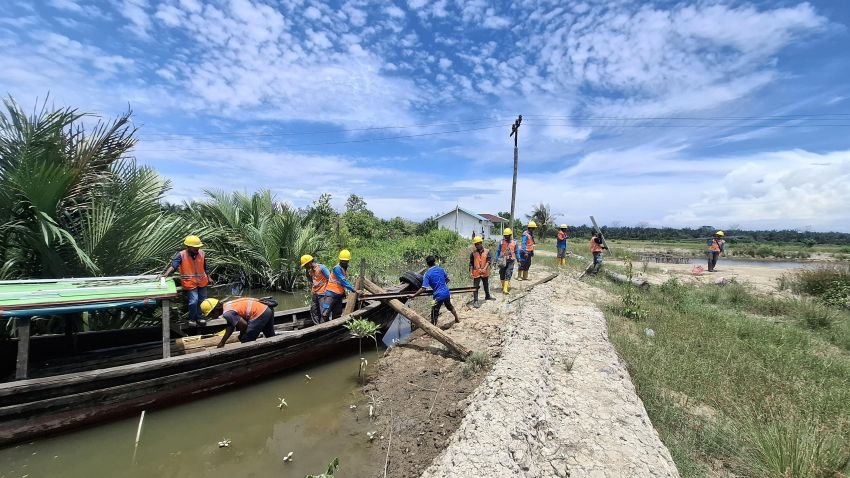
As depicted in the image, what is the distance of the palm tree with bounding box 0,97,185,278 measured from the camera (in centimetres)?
522

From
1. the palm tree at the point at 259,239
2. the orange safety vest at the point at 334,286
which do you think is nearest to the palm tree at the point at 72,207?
the orange safety vest at the point at 334,286

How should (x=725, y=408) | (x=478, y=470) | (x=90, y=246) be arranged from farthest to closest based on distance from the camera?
(x=90, y=246) < (x=725, y=408) < (x=478, y=470)

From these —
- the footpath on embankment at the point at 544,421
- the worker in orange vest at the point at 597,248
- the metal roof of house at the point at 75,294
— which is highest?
the worker in orange vest at the point at 597,248

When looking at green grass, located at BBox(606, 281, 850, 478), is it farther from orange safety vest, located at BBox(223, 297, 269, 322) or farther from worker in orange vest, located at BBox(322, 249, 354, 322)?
orange safety vest, located at BBox(223, 297, 269, 322)

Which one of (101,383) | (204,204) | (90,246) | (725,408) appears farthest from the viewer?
(204,204)

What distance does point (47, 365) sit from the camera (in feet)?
17.5

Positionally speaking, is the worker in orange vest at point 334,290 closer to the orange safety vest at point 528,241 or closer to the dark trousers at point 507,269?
the dark trousers at point 507,269

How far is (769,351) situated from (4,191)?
36.8ft

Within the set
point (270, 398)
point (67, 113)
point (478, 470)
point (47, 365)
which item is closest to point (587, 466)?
point (478, 470)

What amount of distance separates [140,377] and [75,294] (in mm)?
1272

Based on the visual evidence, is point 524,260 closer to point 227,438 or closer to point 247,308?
point 247,308

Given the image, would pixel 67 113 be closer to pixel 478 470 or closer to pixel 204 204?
pixel 204 204

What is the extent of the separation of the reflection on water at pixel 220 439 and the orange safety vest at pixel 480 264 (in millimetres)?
4172

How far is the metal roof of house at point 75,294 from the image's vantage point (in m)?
→ 4.18
